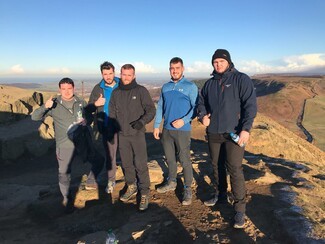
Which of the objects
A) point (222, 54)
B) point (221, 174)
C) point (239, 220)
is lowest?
point (239, 220)

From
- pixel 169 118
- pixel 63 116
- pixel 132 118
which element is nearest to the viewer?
pixel 169 118

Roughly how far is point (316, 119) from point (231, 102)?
5805 centimetres

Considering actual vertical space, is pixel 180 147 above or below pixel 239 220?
above

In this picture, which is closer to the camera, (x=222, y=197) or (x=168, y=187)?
(x=222, y=197)

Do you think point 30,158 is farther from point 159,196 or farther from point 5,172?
point 159,196

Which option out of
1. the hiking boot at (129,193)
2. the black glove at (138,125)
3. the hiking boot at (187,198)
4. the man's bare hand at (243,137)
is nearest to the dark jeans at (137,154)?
the black glove at (138,125)

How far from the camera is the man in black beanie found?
4938 mm

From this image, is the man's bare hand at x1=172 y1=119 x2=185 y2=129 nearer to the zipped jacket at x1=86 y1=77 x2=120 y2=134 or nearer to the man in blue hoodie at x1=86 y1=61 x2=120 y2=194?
the man in blue hoodie at x1=86 y1=61 x2=120 y2=194

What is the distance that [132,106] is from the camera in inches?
237

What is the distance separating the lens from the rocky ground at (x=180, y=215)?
5.04 m

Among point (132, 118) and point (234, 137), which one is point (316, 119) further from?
point (234, 137)

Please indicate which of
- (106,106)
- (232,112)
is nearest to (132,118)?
(106,106)

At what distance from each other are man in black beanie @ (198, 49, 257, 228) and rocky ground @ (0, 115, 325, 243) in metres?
0.57

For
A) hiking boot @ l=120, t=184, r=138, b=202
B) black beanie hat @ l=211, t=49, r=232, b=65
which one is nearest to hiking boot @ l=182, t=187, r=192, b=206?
hiking boot @ l=120, t=184, r=138, b=202
